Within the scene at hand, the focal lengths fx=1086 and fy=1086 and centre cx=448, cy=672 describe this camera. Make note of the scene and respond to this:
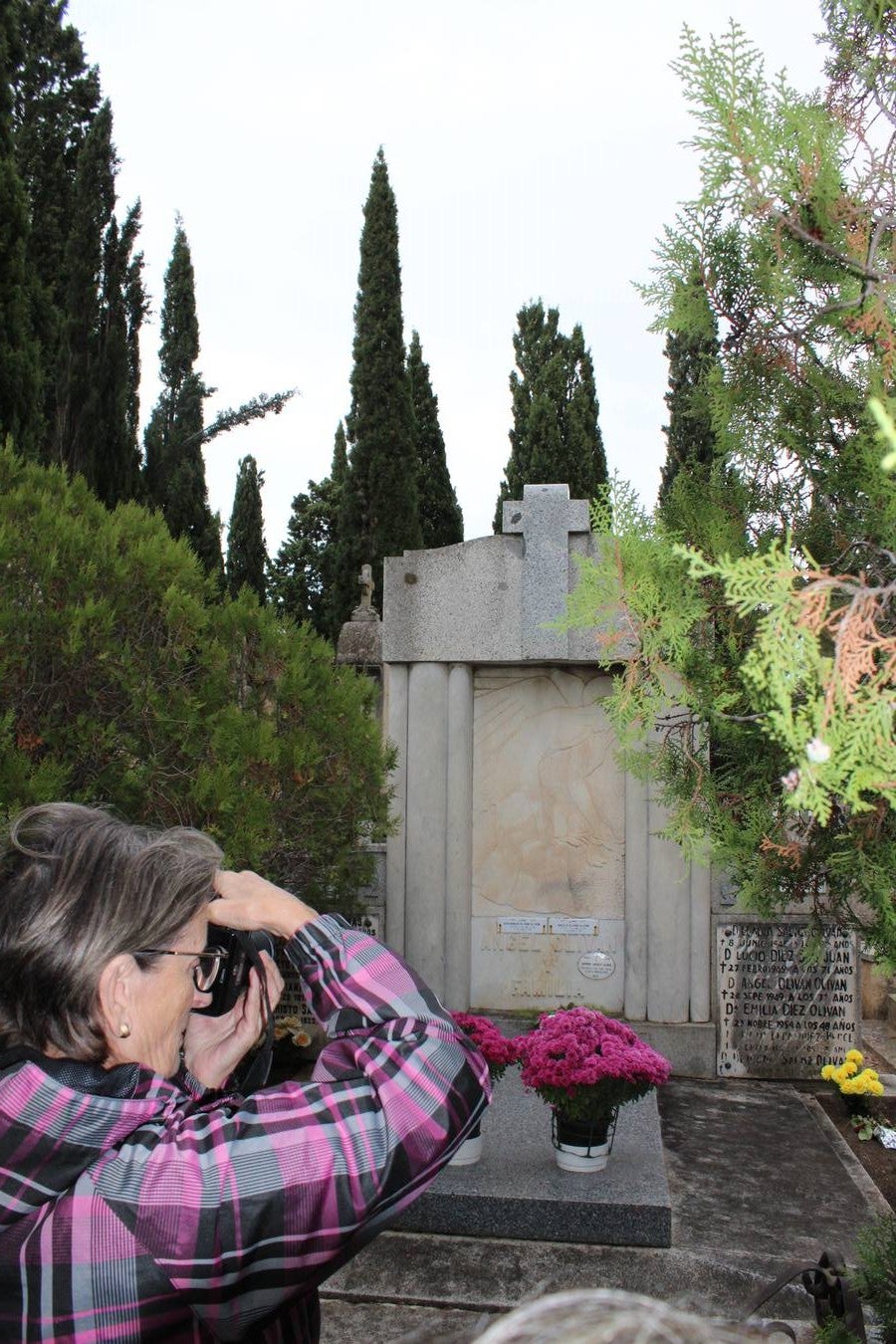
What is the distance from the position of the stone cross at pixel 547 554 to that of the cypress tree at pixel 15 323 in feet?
12.7

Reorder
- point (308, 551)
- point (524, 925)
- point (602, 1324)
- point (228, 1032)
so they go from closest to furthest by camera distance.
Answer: point (602, 1324) → point (228, 1032) → point (524, 925) → point (308, 551)

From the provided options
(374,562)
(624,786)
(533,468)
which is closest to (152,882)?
(624,786)

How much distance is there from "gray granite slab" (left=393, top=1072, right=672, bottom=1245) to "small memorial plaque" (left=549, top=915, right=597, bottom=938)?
2.31 meters

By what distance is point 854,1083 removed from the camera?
6.39 metres

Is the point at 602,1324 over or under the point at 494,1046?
over

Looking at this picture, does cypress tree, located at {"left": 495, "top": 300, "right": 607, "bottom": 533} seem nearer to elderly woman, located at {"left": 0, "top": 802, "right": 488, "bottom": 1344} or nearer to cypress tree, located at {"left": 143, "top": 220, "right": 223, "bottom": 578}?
cypress tree, located at {"left": 143, "top": 220, "right": 223, "bottom": 578}

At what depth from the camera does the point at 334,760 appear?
19.2 ft

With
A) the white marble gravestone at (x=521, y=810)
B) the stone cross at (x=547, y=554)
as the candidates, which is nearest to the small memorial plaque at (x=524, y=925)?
the white marble gravestone at (x=521, y=810)

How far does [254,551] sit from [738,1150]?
2393cm

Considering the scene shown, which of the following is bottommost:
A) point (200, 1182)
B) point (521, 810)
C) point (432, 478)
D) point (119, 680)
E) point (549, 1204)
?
point (549, 1204)

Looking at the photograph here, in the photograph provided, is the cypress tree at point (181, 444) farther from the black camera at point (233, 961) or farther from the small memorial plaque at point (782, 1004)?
the black camera at point (233, 961)

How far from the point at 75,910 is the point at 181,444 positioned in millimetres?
18693

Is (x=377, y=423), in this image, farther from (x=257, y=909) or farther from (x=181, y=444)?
(x=257, y=909)

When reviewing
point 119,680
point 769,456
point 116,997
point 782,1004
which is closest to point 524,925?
point 782,1004
